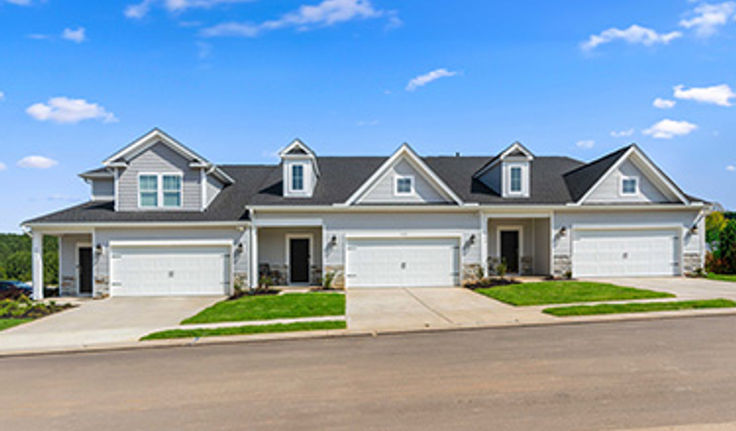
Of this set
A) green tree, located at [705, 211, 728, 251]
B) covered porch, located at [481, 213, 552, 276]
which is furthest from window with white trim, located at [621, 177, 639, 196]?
green tree, located at [705, 211, 728, 251]

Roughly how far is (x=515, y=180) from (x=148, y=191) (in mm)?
16464

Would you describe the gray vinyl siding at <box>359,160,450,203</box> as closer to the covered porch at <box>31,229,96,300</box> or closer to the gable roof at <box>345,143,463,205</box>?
the gable roof at <box>345,143,463,205</box>

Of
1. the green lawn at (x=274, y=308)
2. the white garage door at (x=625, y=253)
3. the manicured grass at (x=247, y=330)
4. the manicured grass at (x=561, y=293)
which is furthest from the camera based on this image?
the white garage door at (x=625, y=253)

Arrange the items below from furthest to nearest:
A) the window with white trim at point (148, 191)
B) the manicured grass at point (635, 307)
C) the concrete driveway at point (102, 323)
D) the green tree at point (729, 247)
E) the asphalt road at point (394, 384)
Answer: the green tree at point (729, 247) → the window with white trim at point (148, 191) → the manicured grass at point (635, 307) → the concrete driveway at point (102, 323) → the asphalt road at point (394, 384)

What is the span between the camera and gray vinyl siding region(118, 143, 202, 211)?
1745 centimetres

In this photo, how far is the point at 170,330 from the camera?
33.2ft

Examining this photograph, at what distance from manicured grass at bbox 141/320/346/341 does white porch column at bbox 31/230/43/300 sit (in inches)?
413

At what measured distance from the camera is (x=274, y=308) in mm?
12578

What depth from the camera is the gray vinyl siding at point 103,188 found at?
19531 mm

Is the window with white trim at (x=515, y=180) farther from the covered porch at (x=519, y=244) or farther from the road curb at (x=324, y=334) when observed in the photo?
the road curb at (x=324, y=334)

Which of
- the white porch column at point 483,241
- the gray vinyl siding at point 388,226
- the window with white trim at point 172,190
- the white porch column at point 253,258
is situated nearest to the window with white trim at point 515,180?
the white porch column at point 483,241

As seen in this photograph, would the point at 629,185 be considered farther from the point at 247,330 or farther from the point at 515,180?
the point at 247,330

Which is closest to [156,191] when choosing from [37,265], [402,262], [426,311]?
[37,265]

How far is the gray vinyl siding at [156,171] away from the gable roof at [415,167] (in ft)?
22.2
